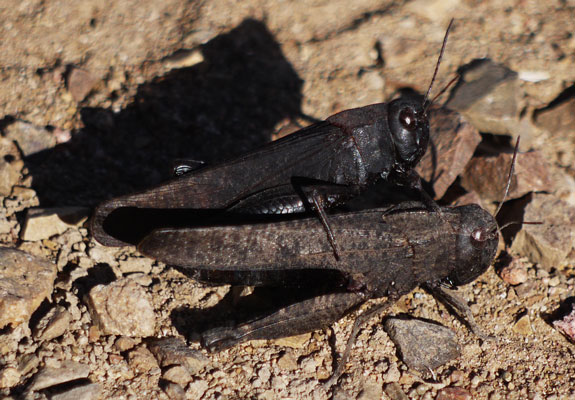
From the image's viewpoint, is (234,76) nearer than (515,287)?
No

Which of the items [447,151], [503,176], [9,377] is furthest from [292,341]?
[503,176]

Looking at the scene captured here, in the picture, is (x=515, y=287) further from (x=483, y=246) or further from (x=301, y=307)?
(x=301, y=307)

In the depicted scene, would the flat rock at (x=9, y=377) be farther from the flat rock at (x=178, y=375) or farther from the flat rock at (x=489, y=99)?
the flat rock at (x=489, y=99)

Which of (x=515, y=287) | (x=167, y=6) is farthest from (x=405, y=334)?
(x=167, y=6)

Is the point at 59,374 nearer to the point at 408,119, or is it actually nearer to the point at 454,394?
the point at 454,394

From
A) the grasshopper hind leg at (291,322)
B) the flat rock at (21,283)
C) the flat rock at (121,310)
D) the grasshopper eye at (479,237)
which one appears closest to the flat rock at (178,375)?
the grasshopper hind leg at (291,322)

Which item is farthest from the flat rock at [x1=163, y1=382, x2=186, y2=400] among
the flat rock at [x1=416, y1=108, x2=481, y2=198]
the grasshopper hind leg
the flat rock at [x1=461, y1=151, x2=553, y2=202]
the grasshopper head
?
the flat rock at [x1=461, y1=151, x2=553, y2=202]
